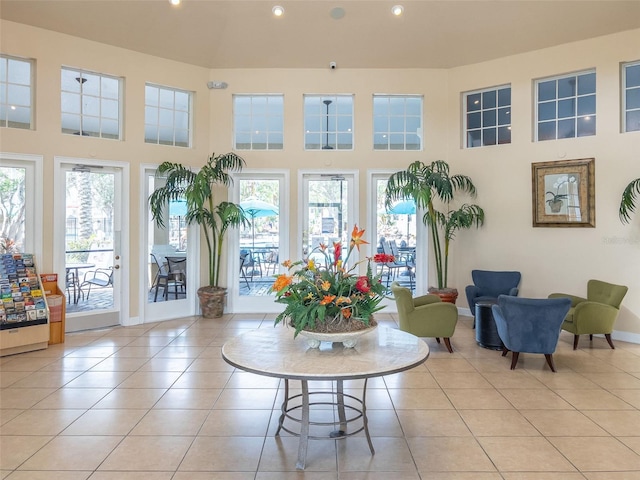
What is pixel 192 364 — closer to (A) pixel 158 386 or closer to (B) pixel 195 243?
(A) pixel 158 386

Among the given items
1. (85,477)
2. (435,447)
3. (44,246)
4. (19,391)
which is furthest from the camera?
(44,246)

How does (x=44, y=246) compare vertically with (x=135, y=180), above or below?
below

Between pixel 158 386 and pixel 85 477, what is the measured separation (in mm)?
1405

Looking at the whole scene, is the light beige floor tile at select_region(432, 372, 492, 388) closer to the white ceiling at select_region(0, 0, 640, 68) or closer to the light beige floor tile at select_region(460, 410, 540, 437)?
the light beige floor tile at select_region(460, 410, 540, 437)

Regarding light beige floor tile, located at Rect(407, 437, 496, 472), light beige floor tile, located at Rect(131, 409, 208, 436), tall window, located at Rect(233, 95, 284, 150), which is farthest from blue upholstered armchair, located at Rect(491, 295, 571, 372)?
tall window, located at Rect(233, 95, 284, 150)

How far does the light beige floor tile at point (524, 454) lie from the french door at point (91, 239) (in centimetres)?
515

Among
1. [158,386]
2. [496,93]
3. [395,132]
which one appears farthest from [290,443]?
[496,93]

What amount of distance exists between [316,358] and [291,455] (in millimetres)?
757

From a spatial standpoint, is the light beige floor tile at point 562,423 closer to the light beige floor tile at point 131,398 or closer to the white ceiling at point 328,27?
the light beige floor tile at point 131,398

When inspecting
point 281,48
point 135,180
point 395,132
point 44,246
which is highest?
point 281,48

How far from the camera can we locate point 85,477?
8.10ft

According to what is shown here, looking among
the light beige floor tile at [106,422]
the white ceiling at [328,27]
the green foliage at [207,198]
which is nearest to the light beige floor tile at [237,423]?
the light beige floor tile at [106,422]

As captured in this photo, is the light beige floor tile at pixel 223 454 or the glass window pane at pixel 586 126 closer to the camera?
the light beige floor tile at pixel 223 454

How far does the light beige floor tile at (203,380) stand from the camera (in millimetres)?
3902
